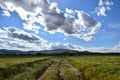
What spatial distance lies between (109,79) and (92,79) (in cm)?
652

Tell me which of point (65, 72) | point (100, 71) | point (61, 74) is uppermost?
point (100, 71)

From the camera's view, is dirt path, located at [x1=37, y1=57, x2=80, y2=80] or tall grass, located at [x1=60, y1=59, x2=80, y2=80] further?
dirt path, located at [x1=37, y1=57, x2=80, y2=80]

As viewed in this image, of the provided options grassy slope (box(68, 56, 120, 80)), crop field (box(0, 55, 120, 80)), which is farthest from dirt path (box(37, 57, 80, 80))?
grassy slope (box(68, 56, 120, 80))

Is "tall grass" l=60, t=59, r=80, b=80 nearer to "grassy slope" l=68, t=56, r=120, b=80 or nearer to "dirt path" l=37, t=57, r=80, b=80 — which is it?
"dirt path" l=37, t=57, r=80, b=80

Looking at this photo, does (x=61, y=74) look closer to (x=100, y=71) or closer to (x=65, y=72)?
(x=65, y=72)

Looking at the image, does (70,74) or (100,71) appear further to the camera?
(70,74)

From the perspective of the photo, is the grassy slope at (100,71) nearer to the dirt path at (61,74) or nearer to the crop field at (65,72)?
the crop field at (65,72)

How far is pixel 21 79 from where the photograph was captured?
118ft

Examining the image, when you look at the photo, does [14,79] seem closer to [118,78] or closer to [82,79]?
[82,79]

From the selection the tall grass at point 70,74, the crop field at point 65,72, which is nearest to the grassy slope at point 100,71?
the crop field at point 65,72

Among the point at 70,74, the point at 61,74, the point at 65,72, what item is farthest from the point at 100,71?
the point at 65,72

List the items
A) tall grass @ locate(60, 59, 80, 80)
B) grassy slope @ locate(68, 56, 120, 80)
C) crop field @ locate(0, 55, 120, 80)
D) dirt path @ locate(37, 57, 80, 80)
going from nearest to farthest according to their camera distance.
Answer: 1. grassy slope @ locate(68, 56, 120, 80)
2. crop field @ locate(0, 55, 120, 80)
3. tall grass @ locate(60, 59, 80, 80)
4. dirt path @ locate(37, 57, 80, 80)

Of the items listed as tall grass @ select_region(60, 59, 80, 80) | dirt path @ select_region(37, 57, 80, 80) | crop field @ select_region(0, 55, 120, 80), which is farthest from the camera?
dirt path @ select_region(37, 57, 80, 80)

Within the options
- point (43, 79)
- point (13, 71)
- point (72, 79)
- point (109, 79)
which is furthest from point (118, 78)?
point (13, 71)
